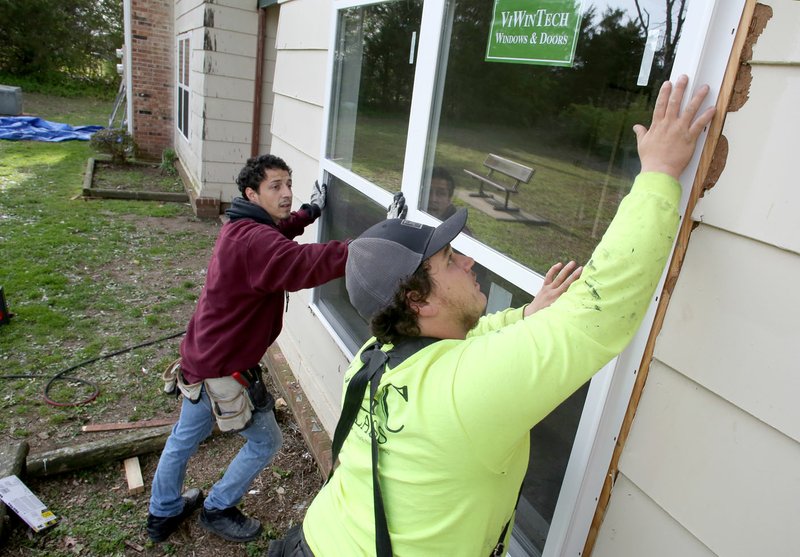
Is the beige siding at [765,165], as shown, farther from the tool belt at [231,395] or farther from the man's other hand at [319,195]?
the man's other hand at [319,195]

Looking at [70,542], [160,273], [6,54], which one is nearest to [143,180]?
[160,273]

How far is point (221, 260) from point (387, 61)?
1391 millimetres

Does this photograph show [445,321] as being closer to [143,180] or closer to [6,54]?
[143,180]

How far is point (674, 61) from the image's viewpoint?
4.27 ft

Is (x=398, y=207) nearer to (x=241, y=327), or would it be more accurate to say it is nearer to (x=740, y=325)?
(x=241, y=327)

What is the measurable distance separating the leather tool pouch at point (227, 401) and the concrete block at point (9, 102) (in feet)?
64.5

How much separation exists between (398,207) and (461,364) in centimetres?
144

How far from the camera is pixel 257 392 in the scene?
107 inches

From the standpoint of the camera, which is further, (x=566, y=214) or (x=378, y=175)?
(x=378, y=175)

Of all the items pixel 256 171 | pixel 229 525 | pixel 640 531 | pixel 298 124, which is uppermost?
pixel 298 124

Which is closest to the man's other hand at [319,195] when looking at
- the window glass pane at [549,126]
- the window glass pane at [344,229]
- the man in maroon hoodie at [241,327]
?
the window glass pane at [344,229]

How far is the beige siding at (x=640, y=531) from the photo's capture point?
1.33m

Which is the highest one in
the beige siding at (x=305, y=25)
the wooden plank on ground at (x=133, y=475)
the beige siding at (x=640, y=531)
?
the beige siding at (x=305, y=25)

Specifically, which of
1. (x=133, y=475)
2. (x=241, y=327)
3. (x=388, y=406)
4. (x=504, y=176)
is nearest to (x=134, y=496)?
(x=133, y=475)
